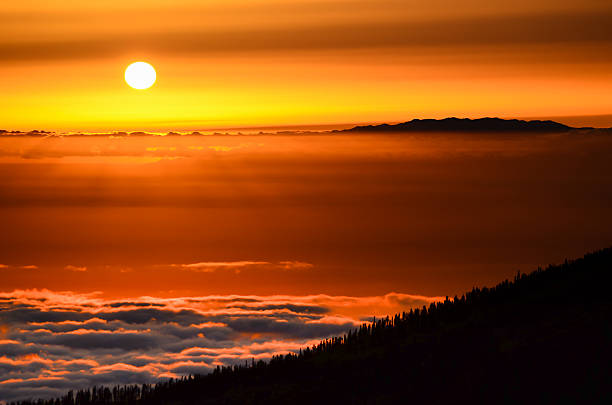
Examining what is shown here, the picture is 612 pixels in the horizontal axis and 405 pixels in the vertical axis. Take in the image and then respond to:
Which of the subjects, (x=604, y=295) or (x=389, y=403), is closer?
(x=389, y=403)

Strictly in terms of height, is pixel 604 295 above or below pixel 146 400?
above

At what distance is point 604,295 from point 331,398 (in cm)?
1854

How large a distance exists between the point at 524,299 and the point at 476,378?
1461cm

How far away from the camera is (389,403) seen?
135ft

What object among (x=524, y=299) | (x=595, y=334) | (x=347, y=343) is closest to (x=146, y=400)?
(x=347, y=343)

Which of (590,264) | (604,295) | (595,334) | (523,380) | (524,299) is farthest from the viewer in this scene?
(590,264)

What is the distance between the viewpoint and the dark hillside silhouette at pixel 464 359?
4034 centimetres

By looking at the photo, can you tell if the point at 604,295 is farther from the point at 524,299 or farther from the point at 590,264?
the point at 590,264

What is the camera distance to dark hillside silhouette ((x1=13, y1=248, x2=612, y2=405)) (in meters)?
40.3

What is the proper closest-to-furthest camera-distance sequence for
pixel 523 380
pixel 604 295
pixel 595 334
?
1. pixel 523 380
2. pixel 595 334
3. pixel 604 295

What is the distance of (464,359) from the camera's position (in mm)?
45125

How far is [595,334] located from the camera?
4353 centimetres

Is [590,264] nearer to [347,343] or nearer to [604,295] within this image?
[604,295]

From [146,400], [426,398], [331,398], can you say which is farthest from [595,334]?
[146,400]
